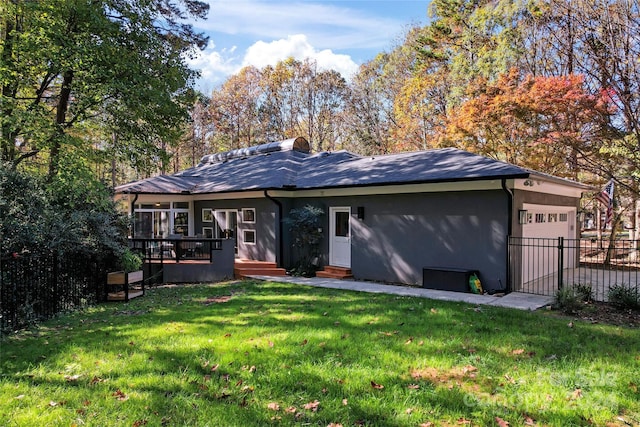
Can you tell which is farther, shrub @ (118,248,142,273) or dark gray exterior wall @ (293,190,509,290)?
dark gray exterior wall @ (293,190,509,290)

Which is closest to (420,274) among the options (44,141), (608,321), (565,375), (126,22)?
(608,321)

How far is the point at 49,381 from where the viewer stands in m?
3.86

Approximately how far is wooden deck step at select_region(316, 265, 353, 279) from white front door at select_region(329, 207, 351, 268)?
193mm

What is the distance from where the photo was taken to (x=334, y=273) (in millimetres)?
11641

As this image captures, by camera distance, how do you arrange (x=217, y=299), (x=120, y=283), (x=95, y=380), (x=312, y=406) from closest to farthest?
1. (x=312, y=406)
2. (x=95, y=380)
3. (x=217, y=299)
4. (x=120, y=283)

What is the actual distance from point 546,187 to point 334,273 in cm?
639

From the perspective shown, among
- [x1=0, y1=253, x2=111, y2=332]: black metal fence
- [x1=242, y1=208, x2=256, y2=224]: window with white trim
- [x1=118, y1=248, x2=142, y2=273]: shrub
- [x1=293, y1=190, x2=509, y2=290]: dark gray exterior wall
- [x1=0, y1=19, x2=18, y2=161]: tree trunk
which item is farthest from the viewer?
[x1=242, y1=208, x2=256, y2=224]: window with white trim

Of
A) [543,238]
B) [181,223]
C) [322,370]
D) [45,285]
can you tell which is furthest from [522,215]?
[181,223]

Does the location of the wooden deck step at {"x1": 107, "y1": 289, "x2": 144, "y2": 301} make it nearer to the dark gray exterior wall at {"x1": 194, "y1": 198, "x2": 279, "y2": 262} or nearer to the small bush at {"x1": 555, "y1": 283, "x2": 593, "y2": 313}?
the dark gray exterior wall at {"x1": 194, "y1": 198, "x2": 279, "y2": 262}

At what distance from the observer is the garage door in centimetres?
964

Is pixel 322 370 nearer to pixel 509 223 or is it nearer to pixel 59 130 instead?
pixel 509 223

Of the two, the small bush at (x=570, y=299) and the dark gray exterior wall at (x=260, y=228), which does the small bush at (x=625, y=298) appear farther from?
the dark gray exterior wall at (x=260, y=228)

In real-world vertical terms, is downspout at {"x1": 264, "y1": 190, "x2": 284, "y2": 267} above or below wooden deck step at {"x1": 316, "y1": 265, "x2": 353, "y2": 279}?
above

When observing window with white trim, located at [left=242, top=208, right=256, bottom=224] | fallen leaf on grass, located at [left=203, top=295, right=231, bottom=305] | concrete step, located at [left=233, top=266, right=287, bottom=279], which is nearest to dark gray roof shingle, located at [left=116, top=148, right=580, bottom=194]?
window with white trim, located at [left=242, top=208, right=256, bottom=224]
